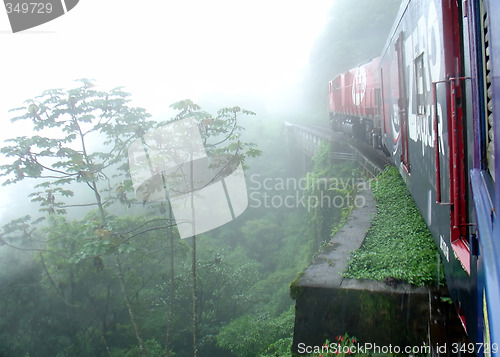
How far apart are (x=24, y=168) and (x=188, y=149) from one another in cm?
281

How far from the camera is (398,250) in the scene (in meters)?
4.45

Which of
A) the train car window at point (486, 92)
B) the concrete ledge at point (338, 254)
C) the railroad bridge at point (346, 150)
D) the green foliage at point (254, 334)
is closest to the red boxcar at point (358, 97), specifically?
the railroad bridge at point (346, 150)

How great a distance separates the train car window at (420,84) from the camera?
3.03 metres

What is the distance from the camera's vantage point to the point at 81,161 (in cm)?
682

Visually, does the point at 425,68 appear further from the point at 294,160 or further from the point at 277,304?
the point at 294,160

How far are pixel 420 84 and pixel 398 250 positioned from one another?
82.6 inches

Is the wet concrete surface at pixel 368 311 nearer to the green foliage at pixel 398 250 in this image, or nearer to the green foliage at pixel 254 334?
the green foliage at pixel 398 250

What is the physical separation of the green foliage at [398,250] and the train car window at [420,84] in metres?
1.61

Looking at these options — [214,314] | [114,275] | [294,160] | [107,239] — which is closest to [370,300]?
[107,239]

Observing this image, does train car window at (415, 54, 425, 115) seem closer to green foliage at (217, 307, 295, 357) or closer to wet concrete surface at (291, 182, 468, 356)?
wet concrete surface at (291, 182, 468, 356)

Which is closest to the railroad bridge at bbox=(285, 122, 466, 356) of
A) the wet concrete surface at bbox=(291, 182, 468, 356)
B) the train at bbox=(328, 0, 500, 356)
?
the wet concrete surface at bbox=(291, 182, 468, 356)

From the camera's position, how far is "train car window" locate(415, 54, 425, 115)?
3.03m

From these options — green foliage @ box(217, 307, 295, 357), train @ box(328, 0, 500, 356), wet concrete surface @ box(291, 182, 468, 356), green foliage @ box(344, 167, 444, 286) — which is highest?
train @ box(328, 0, 500, 356)

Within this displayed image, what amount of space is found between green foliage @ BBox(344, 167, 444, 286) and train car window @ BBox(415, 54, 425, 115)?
1.61 m
